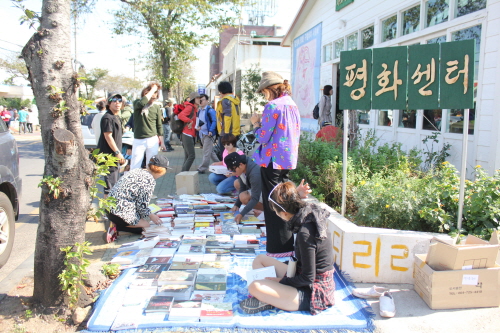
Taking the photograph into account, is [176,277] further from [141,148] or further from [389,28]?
[389,28]

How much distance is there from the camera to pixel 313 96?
12.3 m

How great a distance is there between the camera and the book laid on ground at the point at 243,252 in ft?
14.0

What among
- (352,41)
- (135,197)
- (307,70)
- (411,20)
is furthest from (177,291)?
(307,70)

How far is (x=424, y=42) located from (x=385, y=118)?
1.89 meters

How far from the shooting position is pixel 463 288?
3.13 m

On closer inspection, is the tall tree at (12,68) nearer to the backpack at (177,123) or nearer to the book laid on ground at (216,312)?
the backpack at (177,123)

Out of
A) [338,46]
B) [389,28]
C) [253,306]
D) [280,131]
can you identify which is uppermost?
[338,46]

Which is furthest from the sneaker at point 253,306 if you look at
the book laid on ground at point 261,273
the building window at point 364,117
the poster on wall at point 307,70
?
the poster on wall at point 307,70

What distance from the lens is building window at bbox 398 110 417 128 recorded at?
7230mm

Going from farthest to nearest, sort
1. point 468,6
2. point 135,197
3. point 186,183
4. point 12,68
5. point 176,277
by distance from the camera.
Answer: point 12,68 < point 186,183 < point 468,6 < point 135,197 < point 176,277

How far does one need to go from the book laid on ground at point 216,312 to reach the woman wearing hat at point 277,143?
3.36 ft

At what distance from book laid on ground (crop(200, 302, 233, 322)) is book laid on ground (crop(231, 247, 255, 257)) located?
3.59ft

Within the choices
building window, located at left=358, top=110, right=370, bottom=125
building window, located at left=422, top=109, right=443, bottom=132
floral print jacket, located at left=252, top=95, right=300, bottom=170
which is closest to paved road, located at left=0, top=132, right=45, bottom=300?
floral print jacket, located at left=252, top=95, right=300, bottom=170

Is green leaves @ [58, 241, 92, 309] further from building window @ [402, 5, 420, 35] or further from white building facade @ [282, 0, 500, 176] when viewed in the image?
building window @ [402, 5, 420, 35]
